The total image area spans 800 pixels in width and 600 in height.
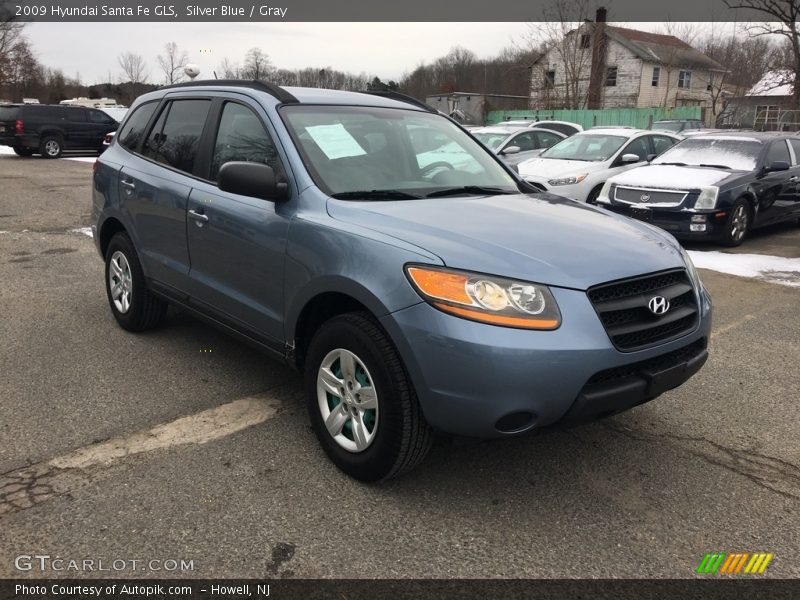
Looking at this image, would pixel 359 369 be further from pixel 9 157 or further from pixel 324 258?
pixel 9 157

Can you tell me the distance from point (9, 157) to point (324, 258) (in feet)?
78.4

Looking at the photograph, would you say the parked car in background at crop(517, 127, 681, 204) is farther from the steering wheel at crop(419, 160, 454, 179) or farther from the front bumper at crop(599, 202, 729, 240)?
the steering wheel at crop(419, 160, 454, 179)

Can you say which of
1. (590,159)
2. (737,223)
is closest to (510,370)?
(737,223)

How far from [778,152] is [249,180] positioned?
949 centimetres

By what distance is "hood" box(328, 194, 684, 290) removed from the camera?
2639 mm

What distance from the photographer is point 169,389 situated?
13.2 ft

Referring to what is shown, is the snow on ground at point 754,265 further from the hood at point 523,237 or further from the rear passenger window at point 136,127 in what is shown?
the rear passenger window at point 136,127

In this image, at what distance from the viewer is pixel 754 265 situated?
7906 millimetres

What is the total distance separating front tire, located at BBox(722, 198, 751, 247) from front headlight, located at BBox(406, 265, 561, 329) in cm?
727

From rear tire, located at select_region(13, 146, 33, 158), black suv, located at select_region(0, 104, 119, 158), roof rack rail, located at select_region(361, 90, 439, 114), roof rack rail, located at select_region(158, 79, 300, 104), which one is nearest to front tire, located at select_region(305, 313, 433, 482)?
roof rack rail, located at select_region(158, 79, 300, 104)

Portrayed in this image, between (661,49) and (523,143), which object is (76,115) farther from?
(661,49)

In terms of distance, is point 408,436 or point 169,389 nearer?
point 408,436

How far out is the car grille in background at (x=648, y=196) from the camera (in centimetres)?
872

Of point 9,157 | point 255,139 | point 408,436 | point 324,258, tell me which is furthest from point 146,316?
point 9,157
